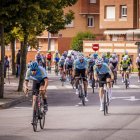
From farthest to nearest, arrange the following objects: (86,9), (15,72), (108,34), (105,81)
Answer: (86,9), (108,34), (15,72), (105,81)

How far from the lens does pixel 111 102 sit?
1226 inches

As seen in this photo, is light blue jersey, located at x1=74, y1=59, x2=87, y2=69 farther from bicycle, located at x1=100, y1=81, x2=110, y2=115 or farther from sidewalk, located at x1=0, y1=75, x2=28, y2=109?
bicycle, located at x1=100, y1=81, x2=110, y2=115

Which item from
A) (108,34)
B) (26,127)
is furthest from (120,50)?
(26,127)

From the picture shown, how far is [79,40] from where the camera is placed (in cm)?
8850

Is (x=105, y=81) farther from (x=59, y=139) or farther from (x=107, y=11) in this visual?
(x=107, y=11)

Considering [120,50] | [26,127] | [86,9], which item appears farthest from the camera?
[86,9]

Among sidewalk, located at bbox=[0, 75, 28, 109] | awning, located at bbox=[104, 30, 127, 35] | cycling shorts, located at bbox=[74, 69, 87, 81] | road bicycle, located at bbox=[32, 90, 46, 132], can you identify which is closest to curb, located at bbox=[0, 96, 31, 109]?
sidewalk, located at bbox=[0, 75, 28, 109]

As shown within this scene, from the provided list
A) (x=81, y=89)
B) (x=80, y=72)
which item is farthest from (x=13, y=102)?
(x=80, y=72)

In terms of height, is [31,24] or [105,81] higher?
[31,24]

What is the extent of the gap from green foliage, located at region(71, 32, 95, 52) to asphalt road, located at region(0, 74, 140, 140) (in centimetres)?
5417

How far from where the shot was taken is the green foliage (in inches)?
3465

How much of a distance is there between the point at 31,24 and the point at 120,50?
49.2 metres

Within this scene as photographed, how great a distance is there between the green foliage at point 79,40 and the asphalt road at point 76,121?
54166 mm

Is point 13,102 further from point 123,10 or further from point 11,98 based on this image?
point 123,10
